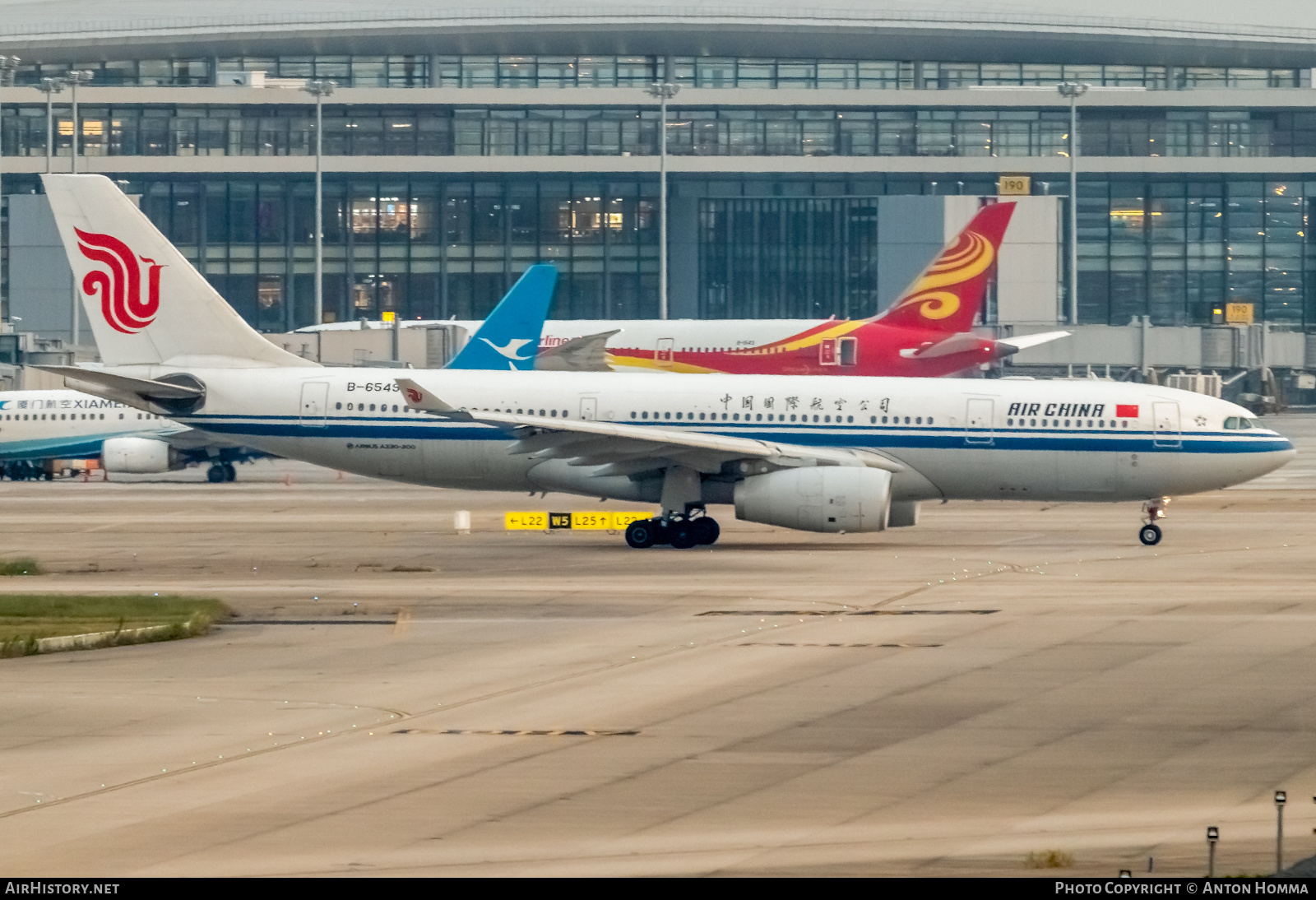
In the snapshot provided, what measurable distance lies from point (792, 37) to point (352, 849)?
391ft

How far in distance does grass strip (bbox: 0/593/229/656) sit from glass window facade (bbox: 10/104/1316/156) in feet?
294

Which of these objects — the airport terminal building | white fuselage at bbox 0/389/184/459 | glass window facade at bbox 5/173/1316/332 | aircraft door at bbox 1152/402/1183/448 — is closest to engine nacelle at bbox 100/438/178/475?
white fuselage at bbox 0/389/184/459

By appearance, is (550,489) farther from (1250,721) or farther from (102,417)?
(102,417)

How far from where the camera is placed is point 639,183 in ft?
393

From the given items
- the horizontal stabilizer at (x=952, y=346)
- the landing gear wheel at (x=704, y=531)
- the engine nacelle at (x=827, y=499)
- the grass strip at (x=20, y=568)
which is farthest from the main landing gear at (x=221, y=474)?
the engine nacelle at (x=827, y=499)

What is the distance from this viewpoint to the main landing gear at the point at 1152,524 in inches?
1564

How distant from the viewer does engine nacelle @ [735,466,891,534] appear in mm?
36938

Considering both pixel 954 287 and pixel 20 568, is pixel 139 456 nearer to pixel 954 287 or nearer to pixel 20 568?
pixel 20 568

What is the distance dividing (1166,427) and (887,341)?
28.0 metres

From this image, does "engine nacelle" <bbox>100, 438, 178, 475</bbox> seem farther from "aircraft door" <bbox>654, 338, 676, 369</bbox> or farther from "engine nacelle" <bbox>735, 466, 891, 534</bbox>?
"engine nacelle" <bbox>735, 466, 891, 534</bbox>

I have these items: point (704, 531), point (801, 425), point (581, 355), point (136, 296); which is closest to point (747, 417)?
point (801, 425)

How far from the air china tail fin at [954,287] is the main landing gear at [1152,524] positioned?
2581 centimetres

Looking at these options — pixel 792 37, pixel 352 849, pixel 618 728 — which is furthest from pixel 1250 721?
pixel 792 37

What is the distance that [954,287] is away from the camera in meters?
66.2
